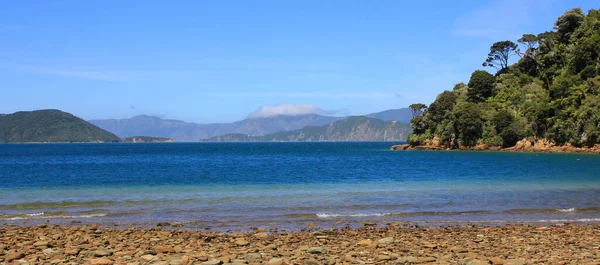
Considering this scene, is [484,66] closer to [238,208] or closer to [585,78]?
[585,78]

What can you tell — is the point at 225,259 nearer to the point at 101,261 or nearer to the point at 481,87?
the point at 101,261

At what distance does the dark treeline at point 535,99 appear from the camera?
88.9m

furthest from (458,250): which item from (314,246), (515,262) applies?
(314,246)

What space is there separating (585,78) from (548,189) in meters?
74.3

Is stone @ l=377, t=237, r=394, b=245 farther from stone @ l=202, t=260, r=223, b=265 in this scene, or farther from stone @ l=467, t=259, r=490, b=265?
stone @ l=202, t=260, r=223, b=265

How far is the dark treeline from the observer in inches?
3501

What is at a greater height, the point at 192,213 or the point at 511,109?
the point at 511,109

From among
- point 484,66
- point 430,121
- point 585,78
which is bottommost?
point 430,121

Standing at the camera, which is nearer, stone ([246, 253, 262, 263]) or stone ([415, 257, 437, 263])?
stone ([415, 257, 437, 263])

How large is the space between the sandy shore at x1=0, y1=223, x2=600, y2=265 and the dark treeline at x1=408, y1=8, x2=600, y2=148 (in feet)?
262

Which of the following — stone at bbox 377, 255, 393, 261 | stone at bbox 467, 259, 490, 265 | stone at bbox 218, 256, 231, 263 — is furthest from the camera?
stone at bbox 377, 255, 393, 261

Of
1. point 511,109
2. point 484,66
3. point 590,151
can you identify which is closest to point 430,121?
point 511,109

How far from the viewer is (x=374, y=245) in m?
14.3

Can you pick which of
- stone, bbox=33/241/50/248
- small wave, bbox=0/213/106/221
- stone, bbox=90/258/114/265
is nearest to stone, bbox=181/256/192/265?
stone, bbox=90/258/114/265
